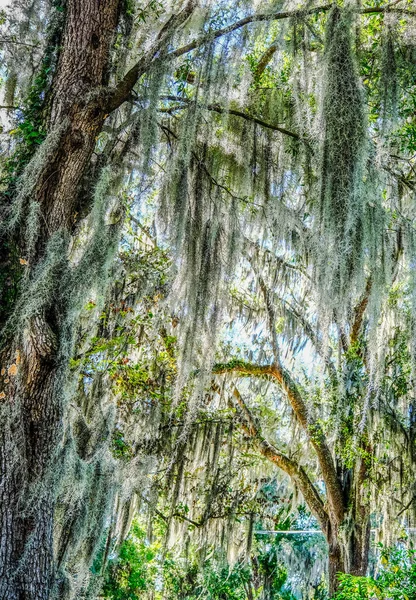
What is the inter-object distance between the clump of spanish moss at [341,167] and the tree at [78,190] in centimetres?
1

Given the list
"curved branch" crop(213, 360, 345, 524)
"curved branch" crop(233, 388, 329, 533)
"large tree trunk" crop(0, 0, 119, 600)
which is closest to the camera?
"large tree trunk" crop(0, 0, 119, 600)

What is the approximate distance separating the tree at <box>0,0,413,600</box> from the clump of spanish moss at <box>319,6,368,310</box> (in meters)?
0.01

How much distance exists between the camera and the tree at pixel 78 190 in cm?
268

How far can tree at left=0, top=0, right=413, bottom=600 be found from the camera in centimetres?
268

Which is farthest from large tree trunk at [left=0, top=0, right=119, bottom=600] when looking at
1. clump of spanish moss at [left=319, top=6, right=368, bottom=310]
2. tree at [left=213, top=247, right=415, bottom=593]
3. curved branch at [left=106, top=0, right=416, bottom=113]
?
tree at [left=213, top=247, right=415, bottom=593]

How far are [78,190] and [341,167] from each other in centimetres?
140

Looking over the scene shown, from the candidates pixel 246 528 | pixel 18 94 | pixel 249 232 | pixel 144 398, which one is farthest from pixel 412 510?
pixel 18 94

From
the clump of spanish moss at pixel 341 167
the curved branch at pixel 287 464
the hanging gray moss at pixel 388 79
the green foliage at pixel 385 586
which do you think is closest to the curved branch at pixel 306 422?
the curved branch at pixel 287 464

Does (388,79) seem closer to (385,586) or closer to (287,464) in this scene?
(385,586)

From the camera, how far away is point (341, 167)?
3.13 metres

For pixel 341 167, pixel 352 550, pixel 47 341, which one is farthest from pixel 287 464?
pixel 47 341

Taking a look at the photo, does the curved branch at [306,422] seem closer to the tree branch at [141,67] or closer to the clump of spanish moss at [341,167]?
the clump of spanish moss at [341,167]

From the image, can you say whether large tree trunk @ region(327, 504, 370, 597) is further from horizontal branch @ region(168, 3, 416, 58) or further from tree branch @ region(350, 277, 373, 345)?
horizontal branch @ region(168, 3, 416, 58)

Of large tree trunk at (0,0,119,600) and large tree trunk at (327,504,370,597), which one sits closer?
large tree trunk at (0,0,119,600)
